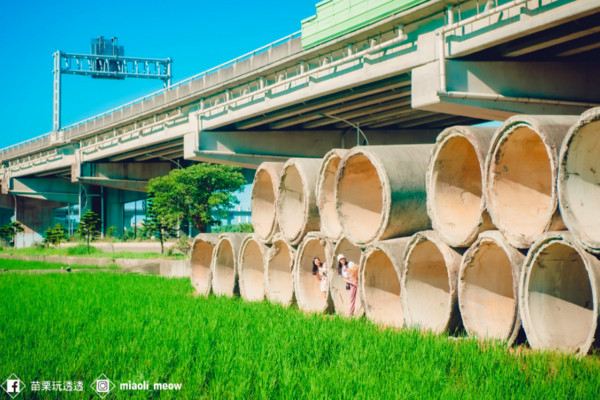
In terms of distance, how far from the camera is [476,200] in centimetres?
1039

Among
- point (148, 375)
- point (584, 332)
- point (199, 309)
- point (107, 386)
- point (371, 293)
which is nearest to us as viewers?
point (107, 386)

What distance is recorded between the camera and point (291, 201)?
1389 cm

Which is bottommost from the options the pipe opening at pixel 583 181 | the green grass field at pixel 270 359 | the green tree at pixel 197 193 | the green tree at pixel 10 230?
the green grass field at pixel 270 359

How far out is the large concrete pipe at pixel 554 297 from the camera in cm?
806

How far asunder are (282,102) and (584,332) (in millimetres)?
22487

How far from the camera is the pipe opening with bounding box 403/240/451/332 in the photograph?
34.1 feet

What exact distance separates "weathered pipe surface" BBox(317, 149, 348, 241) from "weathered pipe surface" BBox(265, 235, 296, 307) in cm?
170

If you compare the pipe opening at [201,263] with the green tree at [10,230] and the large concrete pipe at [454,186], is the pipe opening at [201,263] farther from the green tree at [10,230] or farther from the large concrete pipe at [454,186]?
the green tree at [10,230]

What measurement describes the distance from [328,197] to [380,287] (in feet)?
Result: 6.36

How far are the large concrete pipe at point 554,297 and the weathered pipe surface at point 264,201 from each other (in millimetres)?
6610

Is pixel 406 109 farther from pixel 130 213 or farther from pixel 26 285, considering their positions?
pixel 130 213

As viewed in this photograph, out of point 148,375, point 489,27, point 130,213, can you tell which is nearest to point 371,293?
point 148,375

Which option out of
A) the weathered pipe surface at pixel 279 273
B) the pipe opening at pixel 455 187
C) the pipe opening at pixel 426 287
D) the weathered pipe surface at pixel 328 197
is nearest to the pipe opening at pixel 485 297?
the pipe opening at pixel 455 187

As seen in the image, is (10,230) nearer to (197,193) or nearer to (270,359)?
(197,193)
